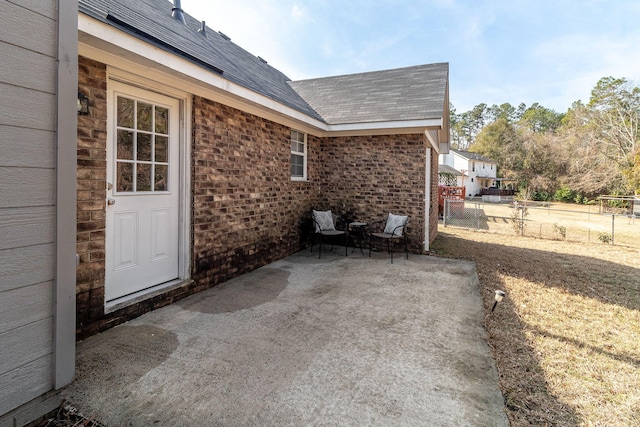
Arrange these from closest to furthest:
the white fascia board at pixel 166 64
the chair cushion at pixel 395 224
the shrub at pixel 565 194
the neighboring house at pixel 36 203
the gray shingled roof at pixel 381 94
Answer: the neighboring house at pixel 36 203 < the white fascia board at pixel 166 64 < the chair cushion at pixel 395 224 < the gray shingled roof at pixel 381 94 < the shrub at pixel 565 194

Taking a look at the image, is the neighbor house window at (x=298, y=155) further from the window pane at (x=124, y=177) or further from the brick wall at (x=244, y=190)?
the window pane at (x=124, y=177)

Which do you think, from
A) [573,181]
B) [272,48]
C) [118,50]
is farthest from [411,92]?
[573,181]

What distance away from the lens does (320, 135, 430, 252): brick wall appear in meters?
7.39

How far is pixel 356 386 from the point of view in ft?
7.98

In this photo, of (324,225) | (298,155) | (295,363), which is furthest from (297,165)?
(295,363)

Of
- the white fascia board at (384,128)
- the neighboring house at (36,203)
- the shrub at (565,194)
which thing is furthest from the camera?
the shrub at (565,194)

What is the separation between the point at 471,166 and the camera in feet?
141

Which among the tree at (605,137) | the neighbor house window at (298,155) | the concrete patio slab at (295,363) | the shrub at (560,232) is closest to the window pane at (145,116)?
the concrete patio slab at (295,363)

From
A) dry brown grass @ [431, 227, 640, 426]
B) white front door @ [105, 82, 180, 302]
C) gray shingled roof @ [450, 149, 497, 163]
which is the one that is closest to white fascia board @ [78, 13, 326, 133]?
white front door @ [105, 82, 180, 302]

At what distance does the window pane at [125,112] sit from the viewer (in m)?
3.54

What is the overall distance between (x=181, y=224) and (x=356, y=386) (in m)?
3.08

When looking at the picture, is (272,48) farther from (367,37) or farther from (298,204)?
(298,204)

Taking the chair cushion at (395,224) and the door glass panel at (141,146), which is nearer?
the door glass panel at (141,146)

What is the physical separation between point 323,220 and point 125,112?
455 cm
